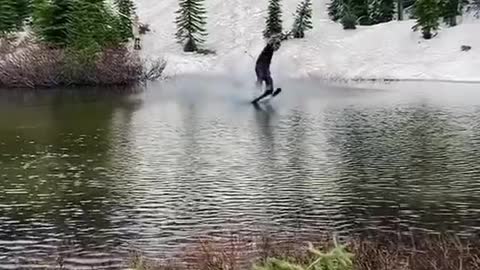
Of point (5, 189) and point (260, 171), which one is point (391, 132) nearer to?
point (260, 171)

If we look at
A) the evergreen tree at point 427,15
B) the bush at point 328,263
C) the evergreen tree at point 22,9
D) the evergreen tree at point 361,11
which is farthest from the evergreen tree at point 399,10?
the bush at point 328,263

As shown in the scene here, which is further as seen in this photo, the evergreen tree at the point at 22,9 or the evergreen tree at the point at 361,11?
the evergreen tree at the point at 361,11

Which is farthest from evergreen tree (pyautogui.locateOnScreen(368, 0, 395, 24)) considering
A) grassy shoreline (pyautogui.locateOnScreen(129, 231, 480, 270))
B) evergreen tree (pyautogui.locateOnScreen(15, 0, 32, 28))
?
grassy shoreline (pyautogui.locateOnScreen(129, 231, 480, 270))

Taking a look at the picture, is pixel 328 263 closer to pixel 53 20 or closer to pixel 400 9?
pixel 53 20

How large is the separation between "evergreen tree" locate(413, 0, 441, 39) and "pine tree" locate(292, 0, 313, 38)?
7616 mm

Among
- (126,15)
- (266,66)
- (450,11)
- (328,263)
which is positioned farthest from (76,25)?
(328,263)

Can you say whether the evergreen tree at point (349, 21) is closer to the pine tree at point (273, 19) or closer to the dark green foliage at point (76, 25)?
the pine tree at point (273, 19)

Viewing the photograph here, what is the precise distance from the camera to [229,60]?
47750 mm

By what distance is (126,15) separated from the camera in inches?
1966

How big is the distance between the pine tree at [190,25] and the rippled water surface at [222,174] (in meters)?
24.2

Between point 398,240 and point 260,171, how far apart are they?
4.87 metres

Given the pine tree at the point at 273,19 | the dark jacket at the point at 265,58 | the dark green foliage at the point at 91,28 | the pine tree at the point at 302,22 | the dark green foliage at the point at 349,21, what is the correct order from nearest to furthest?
the dark jacket at the point at 265,58 < the dark green foliage at the point at 91,28 < the dark green foliage at the point at 349,21 < the pine tree at the point at 302,22 < the pine tree at the point at 273,19

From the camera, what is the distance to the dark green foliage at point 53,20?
40594 millimetres

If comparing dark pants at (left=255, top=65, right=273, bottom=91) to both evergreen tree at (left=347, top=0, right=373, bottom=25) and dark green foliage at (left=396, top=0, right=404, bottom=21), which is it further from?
evergreen tree at (left=347, top=0, right=373, bottom=25)
